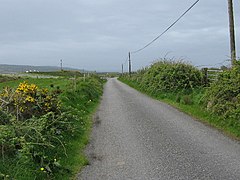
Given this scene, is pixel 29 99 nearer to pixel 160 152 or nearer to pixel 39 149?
pixel 39 149

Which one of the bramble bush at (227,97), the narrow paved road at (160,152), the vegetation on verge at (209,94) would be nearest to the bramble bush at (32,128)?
the narrow paved road at (160,152)

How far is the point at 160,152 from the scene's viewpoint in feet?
25.1

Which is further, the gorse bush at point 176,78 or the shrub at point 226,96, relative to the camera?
the gorse bush at point 176,78

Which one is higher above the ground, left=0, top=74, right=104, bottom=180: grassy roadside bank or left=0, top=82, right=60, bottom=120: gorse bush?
left=0, top=82, right=60, bottom=120: gorse bush

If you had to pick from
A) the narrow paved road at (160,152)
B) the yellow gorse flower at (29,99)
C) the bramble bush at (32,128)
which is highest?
the yellow gorse flower at (29,99)

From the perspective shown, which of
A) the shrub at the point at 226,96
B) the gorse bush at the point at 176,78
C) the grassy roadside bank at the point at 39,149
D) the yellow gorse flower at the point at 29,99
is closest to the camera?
the grassy roadside bank at the point at 39,149

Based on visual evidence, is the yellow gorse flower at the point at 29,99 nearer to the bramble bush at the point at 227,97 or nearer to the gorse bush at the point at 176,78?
the bramble bush at the point at 227,97

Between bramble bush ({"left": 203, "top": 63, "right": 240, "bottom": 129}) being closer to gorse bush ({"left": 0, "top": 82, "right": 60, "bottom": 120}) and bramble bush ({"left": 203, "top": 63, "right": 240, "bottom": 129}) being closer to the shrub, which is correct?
the shrub

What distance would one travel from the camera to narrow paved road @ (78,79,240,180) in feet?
20.2

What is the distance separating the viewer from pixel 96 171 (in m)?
6.47

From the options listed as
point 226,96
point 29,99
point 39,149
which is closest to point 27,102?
point 29,99

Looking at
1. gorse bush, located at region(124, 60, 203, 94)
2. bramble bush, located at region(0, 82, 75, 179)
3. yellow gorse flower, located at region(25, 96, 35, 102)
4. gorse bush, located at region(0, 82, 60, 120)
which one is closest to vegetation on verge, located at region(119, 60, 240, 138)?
gorse bush, located at region(124, 60, 203, 94)

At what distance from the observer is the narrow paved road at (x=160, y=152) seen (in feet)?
20.2

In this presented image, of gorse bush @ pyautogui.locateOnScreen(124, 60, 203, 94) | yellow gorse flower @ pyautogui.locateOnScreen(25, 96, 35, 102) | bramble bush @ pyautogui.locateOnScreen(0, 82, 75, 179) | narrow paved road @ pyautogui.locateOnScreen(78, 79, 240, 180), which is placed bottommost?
narrow paved road @ pyautogui.locateOnScreen(78, 79, 240, 180)
